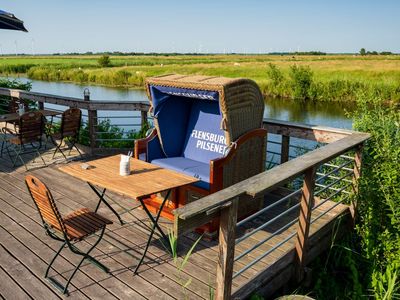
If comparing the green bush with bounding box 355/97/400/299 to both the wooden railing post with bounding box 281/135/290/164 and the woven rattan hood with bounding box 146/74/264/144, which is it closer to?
the wooden railing post with bounding box 281/135/290/164

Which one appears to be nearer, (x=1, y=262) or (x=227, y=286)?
(x=227, y=286)

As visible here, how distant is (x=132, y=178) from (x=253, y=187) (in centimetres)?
147

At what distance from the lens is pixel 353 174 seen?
439cm

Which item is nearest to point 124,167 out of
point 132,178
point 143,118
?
point 132,178

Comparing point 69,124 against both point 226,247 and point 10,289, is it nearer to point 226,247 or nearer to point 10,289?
point 10,289

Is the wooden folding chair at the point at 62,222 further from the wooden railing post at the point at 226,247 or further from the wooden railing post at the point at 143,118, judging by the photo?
the wooden railing post at the point at 143,118

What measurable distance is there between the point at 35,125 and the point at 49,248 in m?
3.04

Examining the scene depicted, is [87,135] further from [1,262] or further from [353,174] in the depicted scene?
[353,174]

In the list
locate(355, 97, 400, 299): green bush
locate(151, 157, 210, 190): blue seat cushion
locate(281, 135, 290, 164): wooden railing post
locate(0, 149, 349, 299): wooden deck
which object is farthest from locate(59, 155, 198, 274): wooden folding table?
locate(355, 97, 400, 299): green bush

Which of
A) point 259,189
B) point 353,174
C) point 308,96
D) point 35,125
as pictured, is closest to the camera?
point 259,189

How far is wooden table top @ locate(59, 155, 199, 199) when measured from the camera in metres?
3.33

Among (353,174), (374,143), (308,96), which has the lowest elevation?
(308,96)

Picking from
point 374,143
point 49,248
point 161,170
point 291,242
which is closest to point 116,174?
point 161,170

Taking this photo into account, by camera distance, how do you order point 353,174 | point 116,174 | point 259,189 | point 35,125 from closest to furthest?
point 259,189, point 116,174, point 353,174, point 35,125
